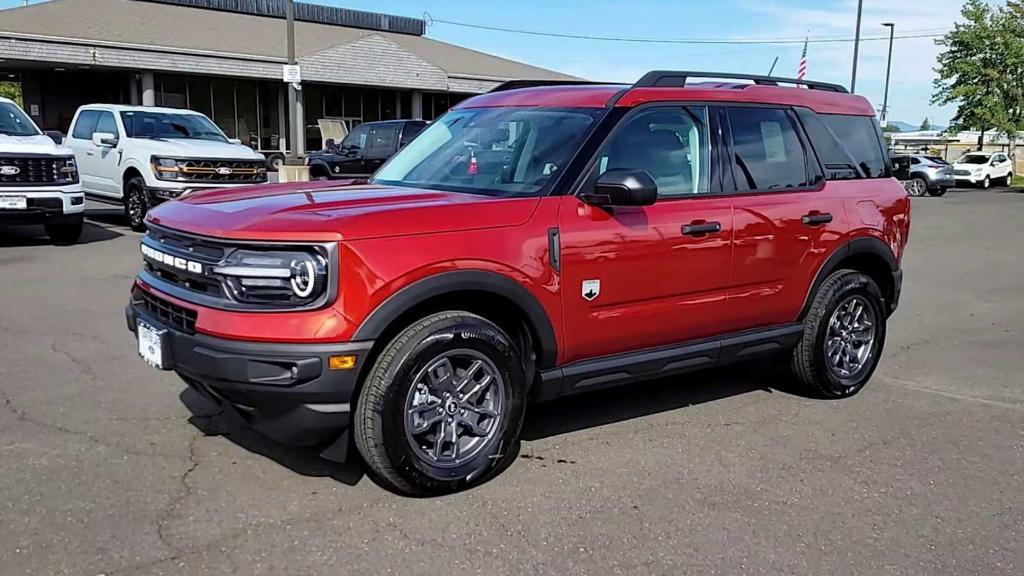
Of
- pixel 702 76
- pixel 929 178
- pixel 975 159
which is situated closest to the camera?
pixel 702 76

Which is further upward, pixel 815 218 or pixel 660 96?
pixel 660 96

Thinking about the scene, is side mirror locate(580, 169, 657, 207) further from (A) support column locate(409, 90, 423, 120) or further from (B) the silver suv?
(A) support column locate(409, 90, 423, 120)

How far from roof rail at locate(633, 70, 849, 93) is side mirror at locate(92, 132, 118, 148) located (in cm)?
1096

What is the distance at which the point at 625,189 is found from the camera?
420 cm

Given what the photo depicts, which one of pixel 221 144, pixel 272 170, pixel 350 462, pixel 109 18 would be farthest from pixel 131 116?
pixel 109 18

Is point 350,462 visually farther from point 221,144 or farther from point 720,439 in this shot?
point 221,144

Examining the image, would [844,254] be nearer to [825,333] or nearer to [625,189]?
[825,333]

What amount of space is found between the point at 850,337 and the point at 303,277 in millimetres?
3793

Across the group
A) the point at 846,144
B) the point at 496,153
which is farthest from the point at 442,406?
the point at 846,144


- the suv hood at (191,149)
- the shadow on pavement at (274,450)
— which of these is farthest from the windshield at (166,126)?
the shadow on pavement at (274,450)

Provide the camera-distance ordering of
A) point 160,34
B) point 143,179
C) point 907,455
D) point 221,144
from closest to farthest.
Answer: point 907,455 → point 143,179 → point 221,144 → point 160,34

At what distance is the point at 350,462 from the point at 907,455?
2.94 m

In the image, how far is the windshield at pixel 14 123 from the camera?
465 inches

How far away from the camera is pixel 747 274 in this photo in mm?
5035
